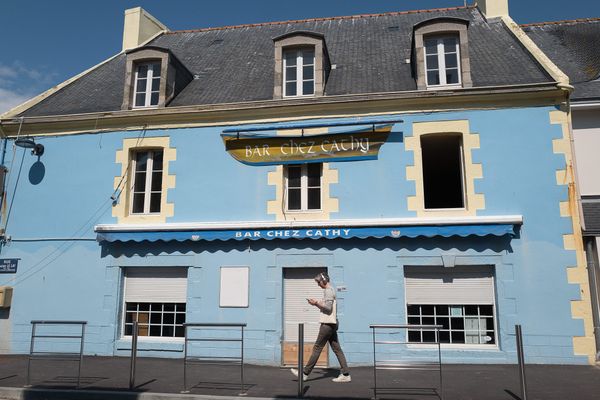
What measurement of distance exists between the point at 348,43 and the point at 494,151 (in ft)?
17.4

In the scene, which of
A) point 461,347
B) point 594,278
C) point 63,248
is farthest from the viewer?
point 63,248

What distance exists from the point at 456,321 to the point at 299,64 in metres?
6.18

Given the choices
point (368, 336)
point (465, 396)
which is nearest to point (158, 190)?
point (368, 336)

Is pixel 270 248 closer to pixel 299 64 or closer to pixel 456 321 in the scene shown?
pixel 456 321

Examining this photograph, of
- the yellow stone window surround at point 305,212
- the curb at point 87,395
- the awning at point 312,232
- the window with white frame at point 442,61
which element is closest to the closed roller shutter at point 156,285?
the awning at point 312,232

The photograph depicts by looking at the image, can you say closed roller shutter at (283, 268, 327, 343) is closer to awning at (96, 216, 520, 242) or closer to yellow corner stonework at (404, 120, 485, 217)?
awning at (96, 216, 520, 242)

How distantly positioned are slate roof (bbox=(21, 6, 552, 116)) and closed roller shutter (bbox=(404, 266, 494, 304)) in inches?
145

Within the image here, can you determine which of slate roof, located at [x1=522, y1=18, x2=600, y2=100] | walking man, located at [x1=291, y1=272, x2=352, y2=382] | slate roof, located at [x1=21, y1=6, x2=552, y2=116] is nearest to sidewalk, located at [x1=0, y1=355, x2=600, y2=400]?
walking man, located at [x1=291, y1=272, x2=352, y2=382]

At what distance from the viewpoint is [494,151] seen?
903 centimetres

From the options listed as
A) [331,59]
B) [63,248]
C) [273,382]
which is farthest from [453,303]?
[63,248]

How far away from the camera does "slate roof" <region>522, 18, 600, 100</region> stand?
10.0 meters

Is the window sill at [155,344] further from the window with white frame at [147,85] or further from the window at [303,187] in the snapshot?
the window with white frame at [147,85]

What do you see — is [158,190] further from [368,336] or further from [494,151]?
[494,151]

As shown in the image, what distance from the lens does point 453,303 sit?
8797 mm
